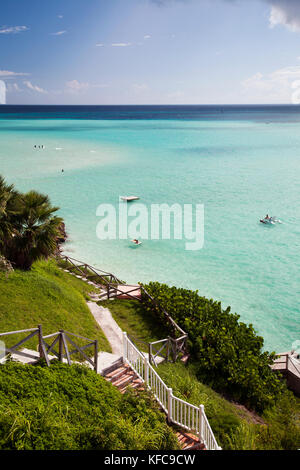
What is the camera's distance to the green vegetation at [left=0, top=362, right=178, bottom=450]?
679 cm

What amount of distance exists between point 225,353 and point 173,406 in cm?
415

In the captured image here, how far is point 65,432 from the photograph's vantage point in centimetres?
703

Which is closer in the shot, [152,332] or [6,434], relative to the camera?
[6,434]

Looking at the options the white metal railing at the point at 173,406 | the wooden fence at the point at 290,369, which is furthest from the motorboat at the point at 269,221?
the white metal railing at the point at 173,406

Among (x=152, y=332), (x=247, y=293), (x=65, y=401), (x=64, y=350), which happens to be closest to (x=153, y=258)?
(x=247, y=293)

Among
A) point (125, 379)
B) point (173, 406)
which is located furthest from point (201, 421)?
point (125, 379)

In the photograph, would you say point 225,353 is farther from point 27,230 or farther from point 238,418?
point 27,230

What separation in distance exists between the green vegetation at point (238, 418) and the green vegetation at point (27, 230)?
25.1 feet

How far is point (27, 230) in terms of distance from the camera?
53.7ft

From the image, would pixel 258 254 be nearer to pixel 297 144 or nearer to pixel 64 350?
pixel 64 350

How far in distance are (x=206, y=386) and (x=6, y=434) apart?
6.91m

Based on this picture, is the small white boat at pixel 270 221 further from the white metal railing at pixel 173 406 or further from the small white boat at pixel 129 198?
the white metal railing at pixel 173 406

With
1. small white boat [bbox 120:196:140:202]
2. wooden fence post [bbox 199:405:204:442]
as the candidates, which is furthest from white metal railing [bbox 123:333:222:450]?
small white boat [bbox 120:196:140:202]

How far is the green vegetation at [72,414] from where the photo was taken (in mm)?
6785
